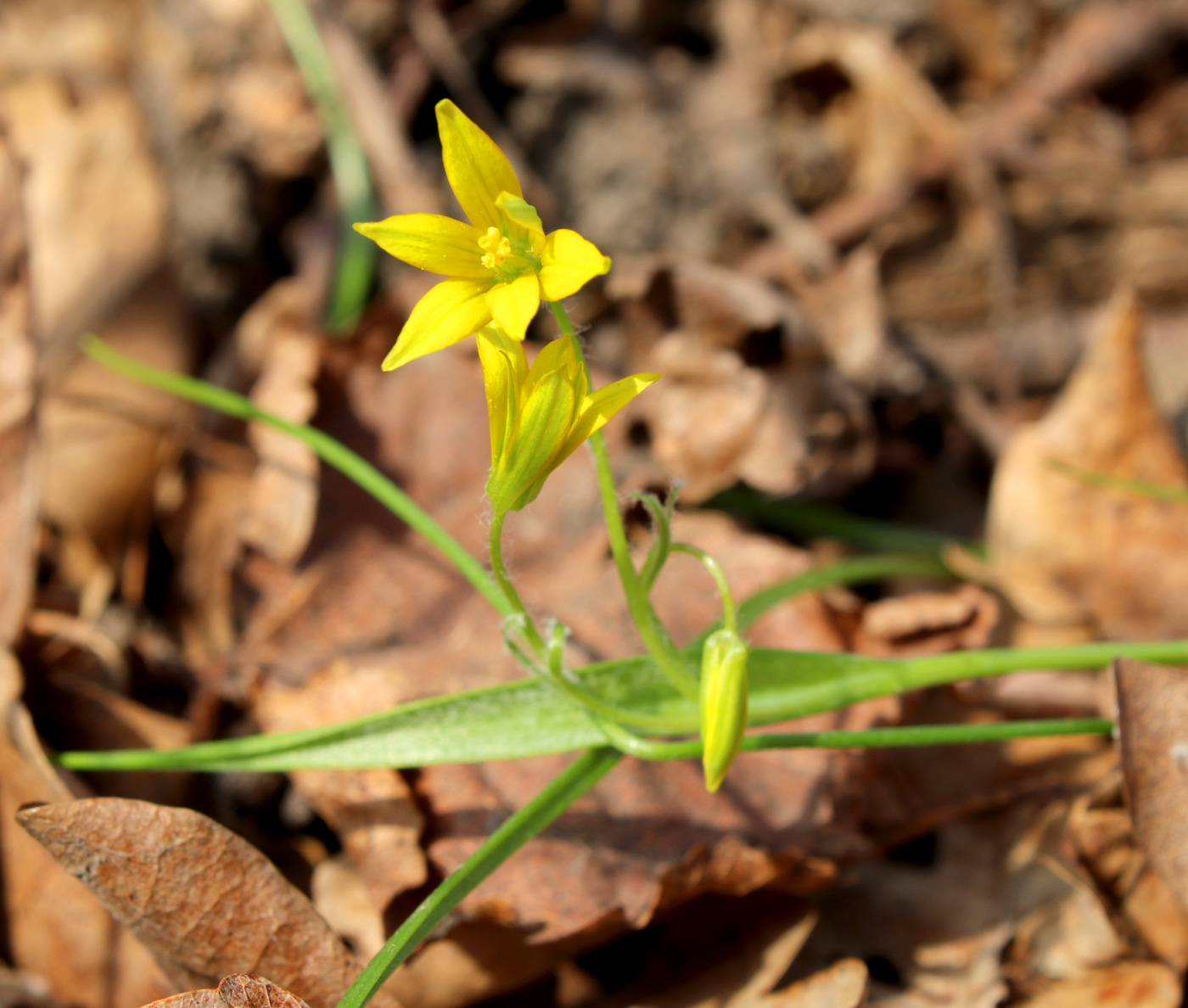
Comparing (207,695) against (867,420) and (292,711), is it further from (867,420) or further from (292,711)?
(867,420)

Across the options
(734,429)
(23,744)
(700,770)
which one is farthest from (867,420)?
(23,744)

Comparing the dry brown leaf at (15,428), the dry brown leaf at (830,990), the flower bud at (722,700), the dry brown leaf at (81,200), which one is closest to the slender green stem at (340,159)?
the dry brown leaf at (81,200)

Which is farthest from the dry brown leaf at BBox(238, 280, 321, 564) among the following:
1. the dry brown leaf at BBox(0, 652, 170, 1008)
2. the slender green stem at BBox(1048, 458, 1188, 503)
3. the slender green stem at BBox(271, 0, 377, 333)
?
the slender green stem at BBox(1048, 458, 1188, 503)

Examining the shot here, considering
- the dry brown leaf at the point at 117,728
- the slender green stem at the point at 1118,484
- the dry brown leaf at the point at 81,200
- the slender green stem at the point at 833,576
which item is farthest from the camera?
the dry brown leaf at the point at 81,200

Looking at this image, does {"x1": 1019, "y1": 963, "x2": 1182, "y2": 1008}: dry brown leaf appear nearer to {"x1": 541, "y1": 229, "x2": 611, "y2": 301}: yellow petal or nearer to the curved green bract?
the curved green bract

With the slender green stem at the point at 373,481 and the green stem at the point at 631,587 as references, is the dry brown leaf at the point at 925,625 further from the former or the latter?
the slender green stem at the point at 373,481
